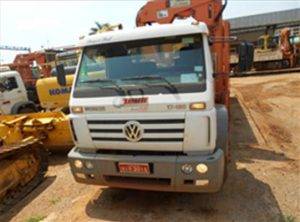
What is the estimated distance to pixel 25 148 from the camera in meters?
7.50

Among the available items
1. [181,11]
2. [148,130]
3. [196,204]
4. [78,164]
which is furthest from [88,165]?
[181,11]

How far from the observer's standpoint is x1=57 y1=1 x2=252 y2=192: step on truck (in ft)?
15.9

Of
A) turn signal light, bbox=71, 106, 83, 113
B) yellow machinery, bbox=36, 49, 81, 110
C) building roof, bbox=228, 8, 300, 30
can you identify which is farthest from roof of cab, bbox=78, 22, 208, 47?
building roof, bbox=228, 8, 300, 30

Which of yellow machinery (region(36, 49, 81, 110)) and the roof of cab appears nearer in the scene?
the roof of cab

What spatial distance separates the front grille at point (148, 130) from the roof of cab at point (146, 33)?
1.21 m

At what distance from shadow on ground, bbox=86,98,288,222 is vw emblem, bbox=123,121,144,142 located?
4.04ft

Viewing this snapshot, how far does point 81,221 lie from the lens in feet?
17.9

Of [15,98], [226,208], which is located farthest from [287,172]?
[15,98]

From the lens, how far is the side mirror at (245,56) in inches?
226

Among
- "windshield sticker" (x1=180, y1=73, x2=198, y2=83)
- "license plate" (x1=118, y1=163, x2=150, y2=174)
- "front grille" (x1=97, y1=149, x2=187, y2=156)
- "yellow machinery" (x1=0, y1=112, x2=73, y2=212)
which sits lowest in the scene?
"yellow machinery" (x1=0, y1=112, x2=73, y2=212)

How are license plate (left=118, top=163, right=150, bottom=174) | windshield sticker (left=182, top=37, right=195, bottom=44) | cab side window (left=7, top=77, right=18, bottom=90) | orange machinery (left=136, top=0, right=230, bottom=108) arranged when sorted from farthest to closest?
1. cab side window (left=7, top=77, right=18, bottom=90)
2. orange machinery (left=136, top=0, right=230, bottom=108)
3. windshield sticker (left=182, top=37, right=195, bottom=44)
4. license plate (left=118, top=163, right=150, bottom=174)

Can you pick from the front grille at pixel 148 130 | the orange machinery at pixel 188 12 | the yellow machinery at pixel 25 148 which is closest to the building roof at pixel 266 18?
the orange machinery at pixel 188 12

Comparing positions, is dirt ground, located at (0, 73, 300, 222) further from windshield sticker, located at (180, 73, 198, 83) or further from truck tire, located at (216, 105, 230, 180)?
windshield sticker, located at (180, 73, 198, 83)

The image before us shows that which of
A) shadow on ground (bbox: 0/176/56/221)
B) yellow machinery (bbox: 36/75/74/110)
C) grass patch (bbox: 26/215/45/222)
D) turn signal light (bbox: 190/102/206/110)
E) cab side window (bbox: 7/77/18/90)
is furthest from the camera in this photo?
cab side window (bbox: 7/77/18/90)
